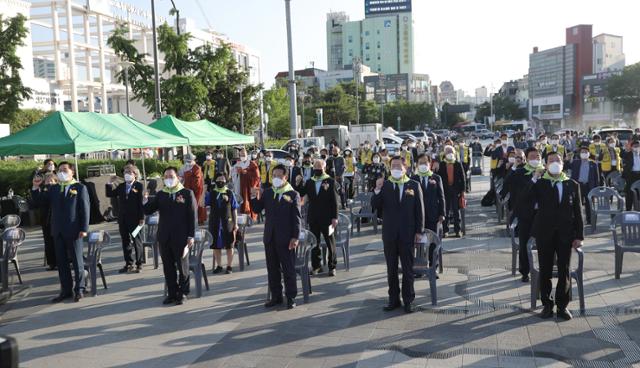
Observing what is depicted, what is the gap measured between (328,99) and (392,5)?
7477 centimetres

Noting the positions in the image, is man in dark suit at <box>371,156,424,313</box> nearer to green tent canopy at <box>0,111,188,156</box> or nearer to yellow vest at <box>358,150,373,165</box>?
green tent canopy at <box>0,111,188,156</box>

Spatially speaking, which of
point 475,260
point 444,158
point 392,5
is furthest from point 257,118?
point 392,5

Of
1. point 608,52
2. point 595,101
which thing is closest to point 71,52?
point 595,101

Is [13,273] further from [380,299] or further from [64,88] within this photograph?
[64,88]

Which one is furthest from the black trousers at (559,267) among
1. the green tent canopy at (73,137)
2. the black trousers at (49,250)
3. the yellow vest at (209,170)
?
the yellow vest at (209,170)

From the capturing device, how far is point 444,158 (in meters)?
12.5

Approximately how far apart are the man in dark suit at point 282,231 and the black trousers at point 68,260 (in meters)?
2.87

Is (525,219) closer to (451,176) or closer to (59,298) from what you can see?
(451,176)

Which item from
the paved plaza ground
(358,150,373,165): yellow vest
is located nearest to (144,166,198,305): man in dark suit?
the paved plaza ground

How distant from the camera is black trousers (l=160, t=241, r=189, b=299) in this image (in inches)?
322

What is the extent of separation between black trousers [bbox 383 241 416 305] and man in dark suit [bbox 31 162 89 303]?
4456mm

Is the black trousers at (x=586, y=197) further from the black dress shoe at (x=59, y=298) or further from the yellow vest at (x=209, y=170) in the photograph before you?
the black dress shoe at (x=59, y=298)

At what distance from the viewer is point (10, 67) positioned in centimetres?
2377

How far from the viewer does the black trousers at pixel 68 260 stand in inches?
338
